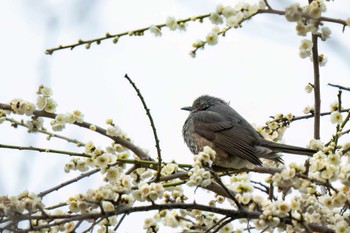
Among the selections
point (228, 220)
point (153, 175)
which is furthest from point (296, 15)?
point (153, 175)

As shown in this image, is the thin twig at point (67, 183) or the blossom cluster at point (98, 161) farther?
the blossom cluster at point (98, 161)

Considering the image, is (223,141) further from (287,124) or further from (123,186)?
(123,186)

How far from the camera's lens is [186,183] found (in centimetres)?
326

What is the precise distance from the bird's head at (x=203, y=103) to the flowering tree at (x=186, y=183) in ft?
9.08

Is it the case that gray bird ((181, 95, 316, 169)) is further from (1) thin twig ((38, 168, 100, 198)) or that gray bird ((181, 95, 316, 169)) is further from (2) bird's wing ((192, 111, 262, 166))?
(1) thin twig ((38, 168, 100, 198))

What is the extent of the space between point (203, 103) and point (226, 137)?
3.64 feet

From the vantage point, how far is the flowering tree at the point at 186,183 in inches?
115

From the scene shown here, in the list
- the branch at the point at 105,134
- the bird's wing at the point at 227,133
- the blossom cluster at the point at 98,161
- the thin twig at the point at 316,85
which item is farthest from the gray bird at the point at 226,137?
the blossom cluster at the point at 98,161

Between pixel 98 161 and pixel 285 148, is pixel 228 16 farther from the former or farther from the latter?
pixel 285 148

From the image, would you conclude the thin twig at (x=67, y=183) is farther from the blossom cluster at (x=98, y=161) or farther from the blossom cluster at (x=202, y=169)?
the blossom cluster at (x=202, y=169)

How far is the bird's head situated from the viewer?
7.06 meters

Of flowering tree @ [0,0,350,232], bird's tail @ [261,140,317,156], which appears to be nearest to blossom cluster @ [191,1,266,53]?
flowering tree @ [0,0,350,232]

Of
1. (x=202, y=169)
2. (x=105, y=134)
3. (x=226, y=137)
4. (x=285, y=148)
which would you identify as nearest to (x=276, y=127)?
(x=285, y=148)

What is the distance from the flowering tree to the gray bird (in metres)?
0.97
